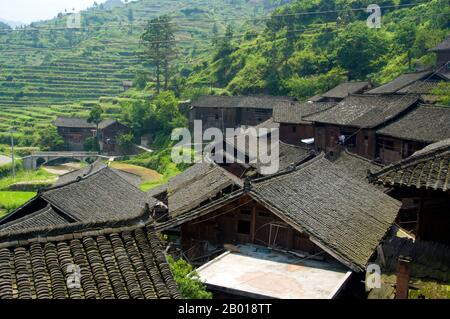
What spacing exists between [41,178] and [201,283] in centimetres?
5741

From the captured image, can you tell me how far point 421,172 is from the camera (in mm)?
9070

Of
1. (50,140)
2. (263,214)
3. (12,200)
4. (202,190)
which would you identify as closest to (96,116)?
(50,140)

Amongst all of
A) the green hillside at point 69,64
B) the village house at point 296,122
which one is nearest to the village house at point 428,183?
the village house at point 296,122

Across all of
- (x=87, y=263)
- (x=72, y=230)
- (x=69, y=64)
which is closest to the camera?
(x=87, y=263)

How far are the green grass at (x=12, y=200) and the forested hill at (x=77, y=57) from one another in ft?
94.3

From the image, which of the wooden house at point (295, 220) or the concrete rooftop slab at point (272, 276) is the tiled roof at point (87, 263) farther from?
the wooden house at point (295, 220)

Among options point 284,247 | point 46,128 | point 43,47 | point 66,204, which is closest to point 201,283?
point 284,247

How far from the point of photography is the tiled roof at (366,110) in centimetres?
3412

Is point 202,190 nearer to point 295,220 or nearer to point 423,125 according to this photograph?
point 295,220

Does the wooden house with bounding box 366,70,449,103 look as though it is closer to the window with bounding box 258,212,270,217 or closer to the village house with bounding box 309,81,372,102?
the village house with bounding box 309,81,372,102

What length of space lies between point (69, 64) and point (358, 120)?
100880mm

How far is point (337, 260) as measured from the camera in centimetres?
1323

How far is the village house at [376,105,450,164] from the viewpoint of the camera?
2903 cm

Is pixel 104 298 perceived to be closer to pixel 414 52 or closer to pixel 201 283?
pixel 201 283
